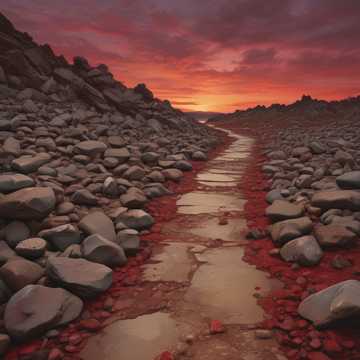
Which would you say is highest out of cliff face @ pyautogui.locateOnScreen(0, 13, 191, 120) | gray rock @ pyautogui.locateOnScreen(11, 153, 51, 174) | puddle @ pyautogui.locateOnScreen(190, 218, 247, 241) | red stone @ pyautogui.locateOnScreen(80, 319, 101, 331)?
cliff face @ pyautogui.locateOnScreen(0, 13, 191, 120)

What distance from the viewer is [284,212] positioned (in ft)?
14.9

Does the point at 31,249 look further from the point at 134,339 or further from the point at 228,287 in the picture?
the point at 228,287

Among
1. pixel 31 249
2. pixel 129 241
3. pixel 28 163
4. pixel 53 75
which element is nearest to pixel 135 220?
pixel 129 241

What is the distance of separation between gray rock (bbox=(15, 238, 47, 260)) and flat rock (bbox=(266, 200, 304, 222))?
9.71ft

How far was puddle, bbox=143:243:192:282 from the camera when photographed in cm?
337

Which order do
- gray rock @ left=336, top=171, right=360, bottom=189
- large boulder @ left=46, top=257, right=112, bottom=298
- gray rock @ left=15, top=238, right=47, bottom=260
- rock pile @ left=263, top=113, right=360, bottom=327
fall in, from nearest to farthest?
rock pile @ left=263, top=113, right=360, bottom=327, large boulder @ left=46, top=257, right=112, bottom=298, gray rock @ left=15, top=238, right=47, bottom=260, gray rock @ left=336, top=171, right=360, bottom=189

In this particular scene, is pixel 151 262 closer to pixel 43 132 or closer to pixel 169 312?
pixel 169 312

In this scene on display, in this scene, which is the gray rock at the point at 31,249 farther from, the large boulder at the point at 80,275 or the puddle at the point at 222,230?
the puddle at the point at 222,230

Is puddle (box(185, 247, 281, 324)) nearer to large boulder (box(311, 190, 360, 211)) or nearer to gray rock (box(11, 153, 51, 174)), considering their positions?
large boulder (box(311, 190, 360, 211))

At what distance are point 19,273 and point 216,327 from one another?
5.82 feet

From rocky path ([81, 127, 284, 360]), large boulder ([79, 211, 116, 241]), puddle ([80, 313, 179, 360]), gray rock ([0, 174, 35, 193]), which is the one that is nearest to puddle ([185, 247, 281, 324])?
rocky path ([81, 127, 284, 360])

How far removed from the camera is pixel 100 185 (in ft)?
18.3

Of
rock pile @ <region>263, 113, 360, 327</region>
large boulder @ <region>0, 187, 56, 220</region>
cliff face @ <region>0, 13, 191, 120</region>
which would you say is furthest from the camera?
cliff face @ <region>0, 13, 191, 120</region>

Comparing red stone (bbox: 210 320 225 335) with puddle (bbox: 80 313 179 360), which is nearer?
puddle (bbox: 80 313 179 360)
